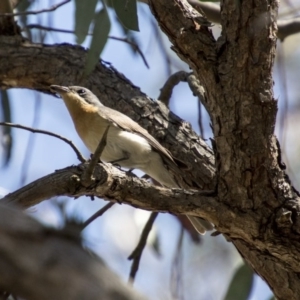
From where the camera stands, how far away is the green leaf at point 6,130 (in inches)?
161

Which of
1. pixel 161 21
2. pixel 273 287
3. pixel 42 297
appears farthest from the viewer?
pixel 273 287

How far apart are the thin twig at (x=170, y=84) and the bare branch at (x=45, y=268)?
2.93 m

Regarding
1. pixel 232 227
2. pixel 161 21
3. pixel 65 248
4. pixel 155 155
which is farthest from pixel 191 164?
pixel 65 248

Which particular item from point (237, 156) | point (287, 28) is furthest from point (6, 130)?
point (237, 156)

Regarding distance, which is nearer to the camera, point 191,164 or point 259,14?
point 259,14

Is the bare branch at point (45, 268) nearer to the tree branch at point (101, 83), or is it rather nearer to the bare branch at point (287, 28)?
the tree branch at point (101, 83)

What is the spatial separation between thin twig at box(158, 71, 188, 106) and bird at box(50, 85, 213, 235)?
1.14ft

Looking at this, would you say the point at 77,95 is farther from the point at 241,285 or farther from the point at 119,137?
the point at 241,285

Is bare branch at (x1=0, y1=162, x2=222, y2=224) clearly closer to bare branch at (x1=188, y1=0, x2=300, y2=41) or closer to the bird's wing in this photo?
the bird's wing

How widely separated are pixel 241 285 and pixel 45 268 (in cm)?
298

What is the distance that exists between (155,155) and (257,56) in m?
1.47

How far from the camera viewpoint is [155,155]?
3754 mm

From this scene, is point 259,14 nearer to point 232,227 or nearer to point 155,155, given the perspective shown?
point 232,227

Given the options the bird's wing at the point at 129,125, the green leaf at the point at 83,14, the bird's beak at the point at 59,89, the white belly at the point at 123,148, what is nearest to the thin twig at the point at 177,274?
the white belly at the point at 123,148
